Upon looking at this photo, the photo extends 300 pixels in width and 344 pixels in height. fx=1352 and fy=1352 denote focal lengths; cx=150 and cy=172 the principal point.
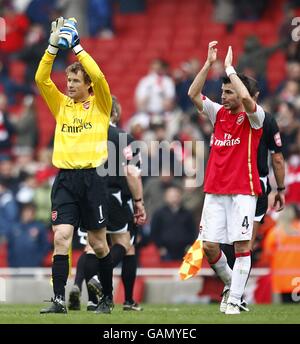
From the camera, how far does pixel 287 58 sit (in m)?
22.4

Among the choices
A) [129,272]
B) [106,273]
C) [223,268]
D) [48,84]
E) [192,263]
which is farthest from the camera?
[129,272]

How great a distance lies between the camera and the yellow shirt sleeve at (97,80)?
39.1 ft

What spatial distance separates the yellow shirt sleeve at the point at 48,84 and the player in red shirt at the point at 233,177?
124 cm

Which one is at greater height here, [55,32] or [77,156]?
[55,32]

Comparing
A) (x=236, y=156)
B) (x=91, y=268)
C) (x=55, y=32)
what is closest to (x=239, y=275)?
(x=236, y=156)

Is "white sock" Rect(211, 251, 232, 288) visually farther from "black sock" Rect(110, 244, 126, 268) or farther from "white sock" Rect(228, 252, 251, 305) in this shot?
"black sock" Rect(110, 244, 126, 268)

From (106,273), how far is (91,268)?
114 centimetres

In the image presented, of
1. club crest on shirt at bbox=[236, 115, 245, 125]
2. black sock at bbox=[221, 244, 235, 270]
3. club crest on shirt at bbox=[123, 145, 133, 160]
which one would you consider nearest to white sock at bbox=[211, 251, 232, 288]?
black sock at bbox=[221, 244, 235, 270]

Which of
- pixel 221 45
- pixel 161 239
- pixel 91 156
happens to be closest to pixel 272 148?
pixel 91 156

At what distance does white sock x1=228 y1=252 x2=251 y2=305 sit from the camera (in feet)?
39.4

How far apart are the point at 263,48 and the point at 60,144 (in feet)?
35.3

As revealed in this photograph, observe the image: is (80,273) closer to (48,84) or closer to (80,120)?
(80,120)

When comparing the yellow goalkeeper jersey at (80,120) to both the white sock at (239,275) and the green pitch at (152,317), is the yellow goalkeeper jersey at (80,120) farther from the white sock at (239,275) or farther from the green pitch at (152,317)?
the white sock at (239,275)

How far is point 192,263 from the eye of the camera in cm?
1333
